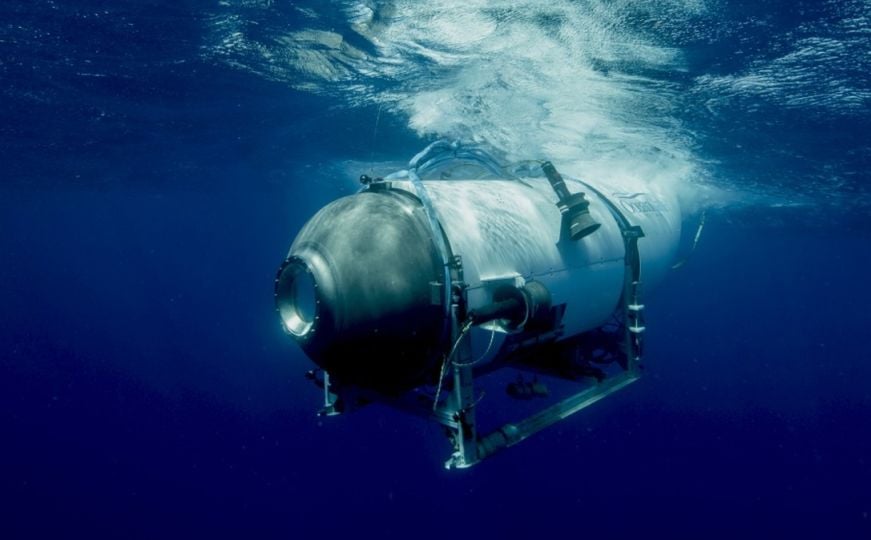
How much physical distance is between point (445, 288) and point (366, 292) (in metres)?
0.60

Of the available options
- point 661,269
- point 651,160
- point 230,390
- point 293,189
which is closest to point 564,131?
point 651,160

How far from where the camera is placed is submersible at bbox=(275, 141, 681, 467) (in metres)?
3.45

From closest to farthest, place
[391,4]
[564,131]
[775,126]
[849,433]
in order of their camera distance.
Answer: [391,4], [775,126], [564,131], [849,433]

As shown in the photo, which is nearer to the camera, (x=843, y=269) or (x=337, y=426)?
(x=337, y=426)

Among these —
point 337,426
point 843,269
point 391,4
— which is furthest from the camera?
point 843,269

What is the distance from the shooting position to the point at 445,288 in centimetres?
360

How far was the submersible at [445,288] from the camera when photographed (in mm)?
3447

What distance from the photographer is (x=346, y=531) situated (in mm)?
18156

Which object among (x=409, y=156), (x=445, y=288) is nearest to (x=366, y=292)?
(x=445, y=288)

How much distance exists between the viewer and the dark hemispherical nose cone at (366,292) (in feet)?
11.0

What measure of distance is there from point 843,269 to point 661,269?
52729 mm

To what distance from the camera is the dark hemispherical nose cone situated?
3.36 metres

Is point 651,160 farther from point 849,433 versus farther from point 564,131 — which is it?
point 849,433

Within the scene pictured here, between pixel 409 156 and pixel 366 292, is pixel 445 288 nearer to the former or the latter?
pixel 366 292
